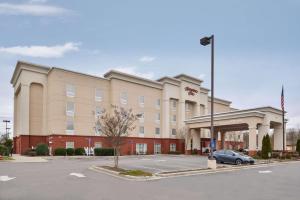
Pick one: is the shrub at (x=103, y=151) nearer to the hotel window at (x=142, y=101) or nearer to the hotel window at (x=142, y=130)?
the hotel window at (x=142, y=130)

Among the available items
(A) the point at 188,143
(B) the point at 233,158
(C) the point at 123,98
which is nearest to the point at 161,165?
(B) the point at 233,158

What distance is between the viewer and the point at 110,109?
56.6 m

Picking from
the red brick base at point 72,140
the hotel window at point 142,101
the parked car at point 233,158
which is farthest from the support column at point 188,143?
the parked car at point 233,158

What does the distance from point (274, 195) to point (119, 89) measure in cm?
4581

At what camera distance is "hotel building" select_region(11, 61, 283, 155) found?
164 ft

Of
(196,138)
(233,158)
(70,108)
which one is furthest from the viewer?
(196,138)

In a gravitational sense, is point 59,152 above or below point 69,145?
below

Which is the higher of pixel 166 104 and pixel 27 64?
pixel 27 64

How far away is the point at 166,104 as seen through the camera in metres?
63.2

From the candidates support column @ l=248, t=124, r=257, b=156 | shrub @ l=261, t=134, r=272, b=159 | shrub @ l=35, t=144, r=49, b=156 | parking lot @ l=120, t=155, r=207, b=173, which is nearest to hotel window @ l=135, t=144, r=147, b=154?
shrub @ l=35, t=144, r=49, b=156

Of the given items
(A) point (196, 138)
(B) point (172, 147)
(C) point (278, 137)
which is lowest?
(B) point (172, 147)

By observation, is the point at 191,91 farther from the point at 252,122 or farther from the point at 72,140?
the point at 72,140

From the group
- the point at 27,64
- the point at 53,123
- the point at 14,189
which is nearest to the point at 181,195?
the point at 14,189

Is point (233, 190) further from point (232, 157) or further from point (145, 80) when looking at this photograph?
point (145, 80)
